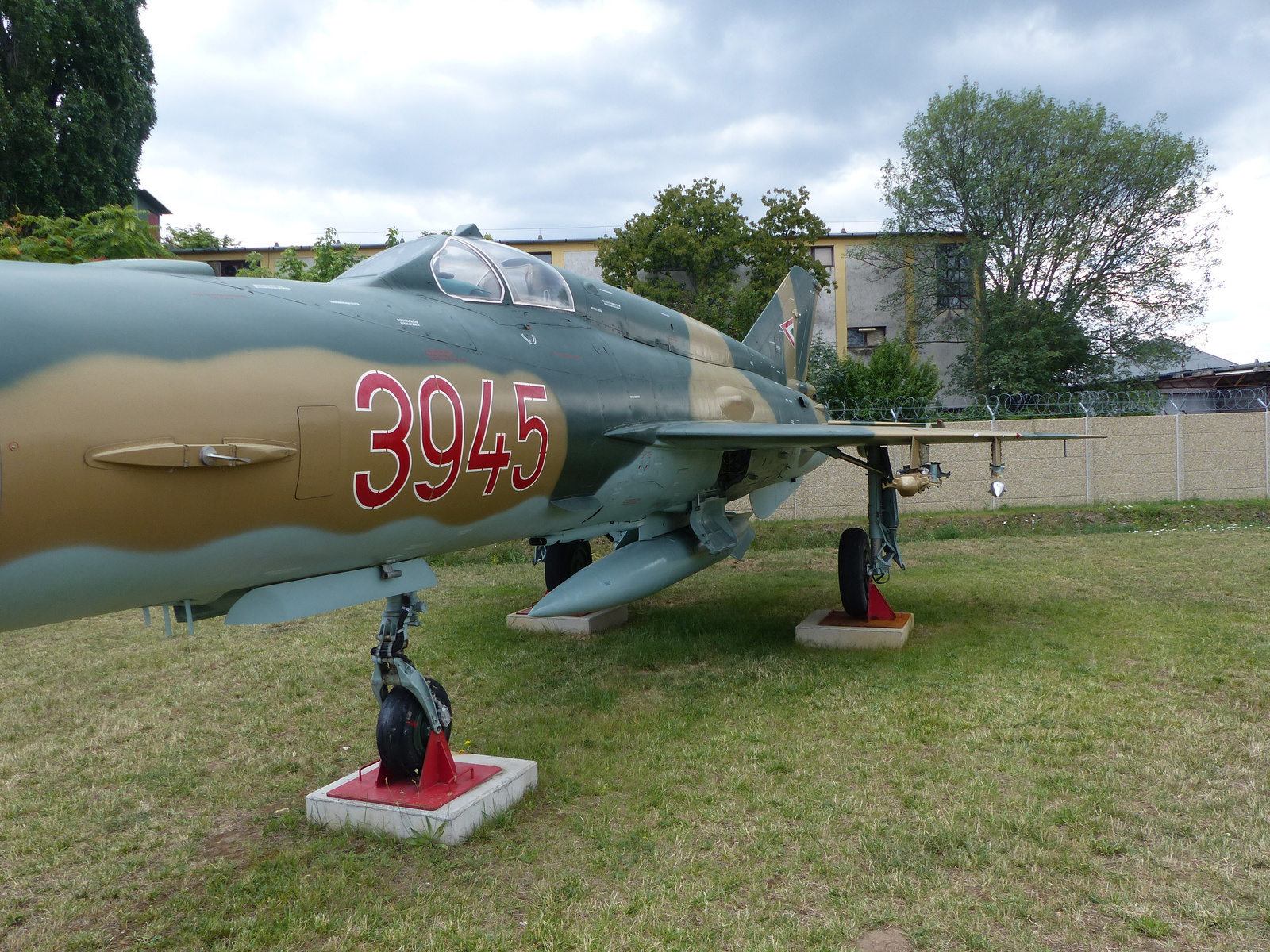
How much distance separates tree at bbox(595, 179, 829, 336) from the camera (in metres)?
25.9

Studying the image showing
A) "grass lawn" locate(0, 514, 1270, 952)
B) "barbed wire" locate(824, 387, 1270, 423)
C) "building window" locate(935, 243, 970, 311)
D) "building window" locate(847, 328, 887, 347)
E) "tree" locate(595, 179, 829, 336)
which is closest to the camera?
"grass lawn" locate(0, 514, 1270, 952)

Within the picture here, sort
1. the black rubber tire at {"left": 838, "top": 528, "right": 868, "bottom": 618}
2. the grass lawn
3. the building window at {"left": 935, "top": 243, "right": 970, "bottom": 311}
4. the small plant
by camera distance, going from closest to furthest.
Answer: the small plant < the grass lawn < the black rubber tire at {"left": 838, "top": 528, "right": 868, "bottom": 618} < the building window at {"left": 935, "top": 243, "right": 970, "bottom": 311}

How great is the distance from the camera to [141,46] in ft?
75.9

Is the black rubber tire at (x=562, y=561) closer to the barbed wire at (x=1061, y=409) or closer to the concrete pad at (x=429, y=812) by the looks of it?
the concrete pad at (x=429, y=812)

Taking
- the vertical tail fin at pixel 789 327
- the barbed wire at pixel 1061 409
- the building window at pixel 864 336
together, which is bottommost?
the barbed wire at pixel 1061 409

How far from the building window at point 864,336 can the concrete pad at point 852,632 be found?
26.2 meters

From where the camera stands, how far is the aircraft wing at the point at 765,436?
5445 millimetres

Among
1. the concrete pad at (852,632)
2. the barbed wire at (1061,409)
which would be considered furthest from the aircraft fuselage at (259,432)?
the barbed wire at (1061,409)

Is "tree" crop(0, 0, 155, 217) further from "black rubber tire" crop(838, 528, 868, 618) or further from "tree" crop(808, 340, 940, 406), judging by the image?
"tree" crop(808, 340, 940, 406)

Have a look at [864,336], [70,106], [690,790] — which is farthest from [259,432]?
[864,336]

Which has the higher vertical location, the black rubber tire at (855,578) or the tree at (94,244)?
the tree at (94,244)

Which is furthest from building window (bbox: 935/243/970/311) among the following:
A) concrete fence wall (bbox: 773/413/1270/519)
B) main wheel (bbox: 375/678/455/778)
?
main wheel (bbox: 375/678/455/778)

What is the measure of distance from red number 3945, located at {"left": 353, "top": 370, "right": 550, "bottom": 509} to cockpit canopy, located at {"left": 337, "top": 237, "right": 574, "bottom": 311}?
27.8 inches

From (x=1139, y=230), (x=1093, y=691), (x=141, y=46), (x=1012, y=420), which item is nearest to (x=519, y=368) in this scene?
(x=1093, y=691)
